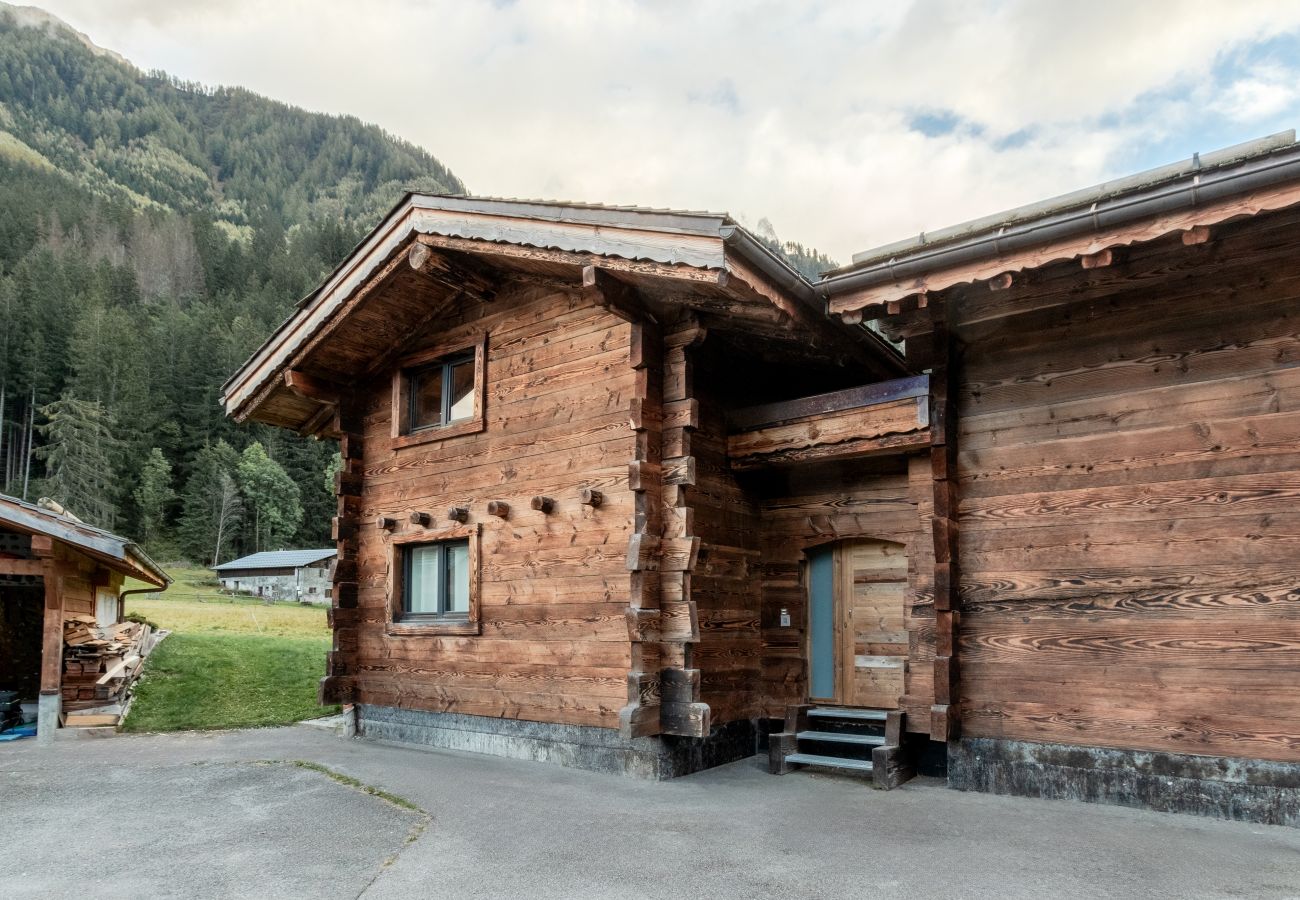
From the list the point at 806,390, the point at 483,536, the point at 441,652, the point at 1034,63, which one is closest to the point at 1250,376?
the point at 806,390

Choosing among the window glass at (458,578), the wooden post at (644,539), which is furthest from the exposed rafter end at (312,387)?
the wooden post at (644,539)

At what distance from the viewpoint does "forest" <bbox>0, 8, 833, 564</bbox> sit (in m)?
55.9

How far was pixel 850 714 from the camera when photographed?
823 cm

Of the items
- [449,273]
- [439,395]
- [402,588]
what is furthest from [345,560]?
[449,273]

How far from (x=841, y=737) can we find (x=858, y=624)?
1263mm

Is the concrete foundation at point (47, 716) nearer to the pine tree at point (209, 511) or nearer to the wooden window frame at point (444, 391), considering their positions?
the wooden window frame at point (444, 391)

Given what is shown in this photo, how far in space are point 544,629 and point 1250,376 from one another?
21.1ft

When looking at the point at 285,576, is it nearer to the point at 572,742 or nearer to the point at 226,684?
the point at 226,684

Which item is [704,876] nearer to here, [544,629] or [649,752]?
[649,752]

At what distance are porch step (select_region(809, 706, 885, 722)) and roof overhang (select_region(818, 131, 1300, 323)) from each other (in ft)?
12.3

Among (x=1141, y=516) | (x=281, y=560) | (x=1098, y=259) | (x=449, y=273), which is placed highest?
(x=449, y=273)

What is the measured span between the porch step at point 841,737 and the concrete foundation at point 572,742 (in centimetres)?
87

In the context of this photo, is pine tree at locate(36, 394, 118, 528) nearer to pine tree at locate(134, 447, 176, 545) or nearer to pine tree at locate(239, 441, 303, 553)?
pine tree at locate(134, 447, 176, 545)

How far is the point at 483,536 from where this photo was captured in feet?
31.5
